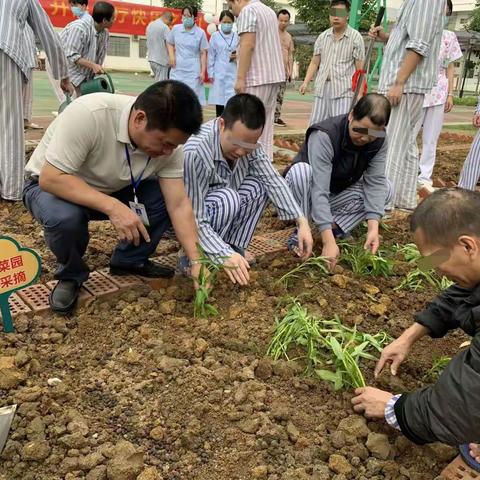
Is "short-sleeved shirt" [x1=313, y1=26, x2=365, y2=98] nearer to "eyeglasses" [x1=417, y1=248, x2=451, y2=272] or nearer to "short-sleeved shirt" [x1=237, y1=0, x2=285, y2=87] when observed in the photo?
"short-sleeved shirt" [x1=237, y1=0, x2=285, y2=87]

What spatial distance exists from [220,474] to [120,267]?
1.33 meters

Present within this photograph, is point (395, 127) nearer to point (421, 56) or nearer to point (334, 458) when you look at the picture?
point (421, 56)

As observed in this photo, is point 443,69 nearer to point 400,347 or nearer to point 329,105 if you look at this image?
point 329,105

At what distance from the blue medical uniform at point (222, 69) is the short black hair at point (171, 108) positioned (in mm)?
4989

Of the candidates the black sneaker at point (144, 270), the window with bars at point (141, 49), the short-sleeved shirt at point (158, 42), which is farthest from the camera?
the window with bars at point (141, 49)

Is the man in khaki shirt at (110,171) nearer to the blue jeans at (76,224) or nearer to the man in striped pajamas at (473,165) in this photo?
the blue jeans at (76,224)

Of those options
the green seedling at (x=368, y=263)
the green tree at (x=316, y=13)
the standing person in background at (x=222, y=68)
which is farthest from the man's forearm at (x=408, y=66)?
the green tree at (x=316, y=13)

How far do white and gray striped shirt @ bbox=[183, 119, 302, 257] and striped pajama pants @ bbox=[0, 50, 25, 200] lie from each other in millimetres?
1748

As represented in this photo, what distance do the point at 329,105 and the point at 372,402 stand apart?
376 cm

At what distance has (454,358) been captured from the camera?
60.5 inches

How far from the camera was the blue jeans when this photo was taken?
222 centimetres

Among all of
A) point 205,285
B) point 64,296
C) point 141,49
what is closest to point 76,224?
point 64,296

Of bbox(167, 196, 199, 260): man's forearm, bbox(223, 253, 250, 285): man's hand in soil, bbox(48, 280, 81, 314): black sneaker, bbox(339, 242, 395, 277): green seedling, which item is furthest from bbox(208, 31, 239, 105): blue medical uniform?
bbox(48, 280, 81, 314): black sneaker

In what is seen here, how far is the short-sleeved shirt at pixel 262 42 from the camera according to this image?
4.21 metres
